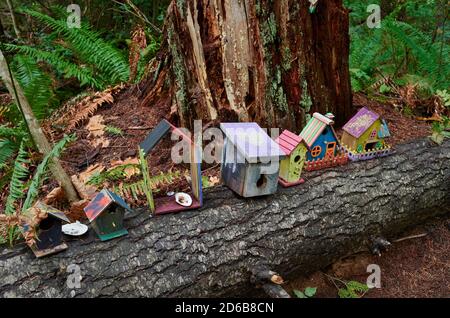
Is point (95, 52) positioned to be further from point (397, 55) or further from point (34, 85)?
point (397, 55)

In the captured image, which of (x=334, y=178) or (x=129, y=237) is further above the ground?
(x=129, y=237)

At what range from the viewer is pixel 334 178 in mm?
3008

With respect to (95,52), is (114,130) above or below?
below

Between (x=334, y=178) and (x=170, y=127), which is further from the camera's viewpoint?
(x=334, y=178)

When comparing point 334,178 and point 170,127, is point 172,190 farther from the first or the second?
point 334,178

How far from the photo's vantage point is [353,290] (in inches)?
109

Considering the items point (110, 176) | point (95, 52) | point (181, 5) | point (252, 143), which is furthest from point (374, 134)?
point (95, 52)

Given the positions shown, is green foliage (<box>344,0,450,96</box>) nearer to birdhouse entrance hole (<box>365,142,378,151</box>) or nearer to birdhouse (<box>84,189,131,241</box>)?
birdhouse entrance hole (<box>365,142,378,151</box>)

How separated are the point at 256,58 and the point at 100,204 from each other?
165 centimetres

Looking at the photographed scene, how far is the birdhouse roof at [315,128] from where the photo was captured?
117 inches

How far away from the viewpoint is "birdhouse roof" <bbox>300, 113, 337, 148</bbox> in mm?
2969
